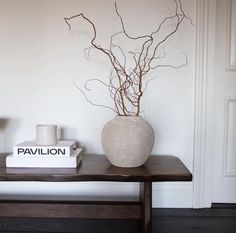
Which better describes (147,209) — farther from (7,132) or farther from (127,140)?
(7,132)

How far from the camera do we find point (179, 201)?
6.08 ft

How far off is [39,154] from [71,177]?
228 millimetres

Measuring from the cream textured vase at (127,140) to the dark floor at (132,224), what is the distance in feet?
1.54

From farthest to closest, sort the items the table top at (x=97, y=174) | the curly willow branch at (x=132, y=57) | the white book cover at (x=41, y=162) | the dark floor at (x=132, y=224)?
the curly willow branch at (x=132, y=57), the dark floor at (x=132, y=224), the white book cover at (x=41, y=162), the table top at (x=97, y=174)

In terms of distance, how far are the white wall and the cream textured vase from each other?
422 millimetres

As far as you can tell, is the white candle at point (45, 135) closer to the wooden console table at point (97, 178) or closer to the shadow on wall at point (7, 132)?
the wooden console table at point (97, 178)

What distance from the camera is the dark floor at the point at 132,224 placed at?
1.62 m

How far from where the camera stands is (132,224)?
5.52 feet

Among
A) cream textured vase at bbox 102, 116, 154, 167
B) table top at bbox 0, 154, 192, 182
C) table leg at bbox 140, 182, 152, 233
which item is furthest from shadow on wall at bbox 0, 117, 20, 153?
table leg at bbox 140, 182, 152, 233

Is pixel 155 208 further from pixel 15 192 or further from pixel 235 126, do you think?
pixel 15 192

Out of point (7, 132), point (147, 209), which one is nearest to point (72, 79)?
point (7, 132)

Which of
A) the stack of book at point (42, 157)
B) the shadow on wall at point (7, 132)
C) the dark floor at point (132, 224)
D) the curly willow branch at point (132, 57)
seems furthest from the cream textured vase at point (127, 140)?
the shadow on wall at point (7, 132)

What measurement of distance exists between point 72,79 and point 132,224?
0.95 meters

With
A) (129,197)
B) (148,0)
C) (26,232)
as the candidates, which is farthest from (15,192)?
(148,0)
